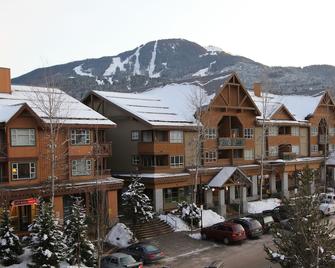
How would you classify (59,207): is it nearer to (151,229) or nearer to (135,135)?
(151,229)

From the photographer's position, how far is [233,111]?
170 ft

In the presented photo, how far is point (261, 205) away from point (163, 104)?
586 inches

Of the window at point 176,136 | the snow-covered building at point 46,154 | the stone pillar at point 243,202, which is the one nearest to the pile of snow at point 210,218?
the stone pillar at point 243,202

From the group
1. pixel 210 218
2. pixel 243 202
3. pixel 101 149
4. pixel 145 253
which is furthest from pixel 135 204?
pixel 243 202

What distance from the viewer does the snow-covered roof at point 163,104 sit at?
44.9 metres

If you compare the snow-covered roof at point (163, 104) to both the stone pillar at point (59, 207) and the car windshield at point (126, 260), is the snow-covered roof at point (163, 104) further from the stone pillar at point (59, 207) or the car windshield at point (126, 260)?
the car windshield at point (126, 260)

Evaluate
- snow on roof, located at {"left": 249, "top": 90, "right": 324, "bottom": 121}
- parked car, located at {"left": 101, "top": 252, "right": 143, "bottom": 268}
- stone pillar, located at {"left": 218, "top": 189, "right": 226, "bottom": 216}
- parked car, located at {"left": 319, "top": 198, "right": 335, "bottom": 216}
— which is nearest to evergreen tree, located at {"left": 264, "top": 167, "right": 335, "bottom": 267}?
parked car, located at {"left": 101, "top": 252, "right": 143, "bottom": 268}

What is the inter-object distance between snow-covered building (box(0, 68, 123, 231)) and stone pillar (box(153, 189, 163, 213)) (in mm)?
4852

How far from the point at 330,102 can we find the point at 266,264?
4332cm

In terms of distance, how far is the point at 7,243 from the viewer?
2870cm

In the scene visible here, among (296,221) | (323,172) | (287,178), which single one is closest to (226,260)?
(296,221)

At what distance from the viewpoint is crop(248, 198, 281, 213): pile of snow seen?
1911 inches

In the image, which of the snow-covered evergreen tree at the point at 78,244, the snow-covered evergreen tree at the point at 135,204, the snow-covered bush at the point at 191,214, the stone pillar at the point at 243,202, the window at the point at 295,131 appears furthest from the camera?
the window at the point at 295,131

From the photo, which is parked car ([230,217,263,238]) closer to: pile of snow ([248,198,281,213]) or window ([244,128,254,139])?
pile of snow ([248,198,281,213])
